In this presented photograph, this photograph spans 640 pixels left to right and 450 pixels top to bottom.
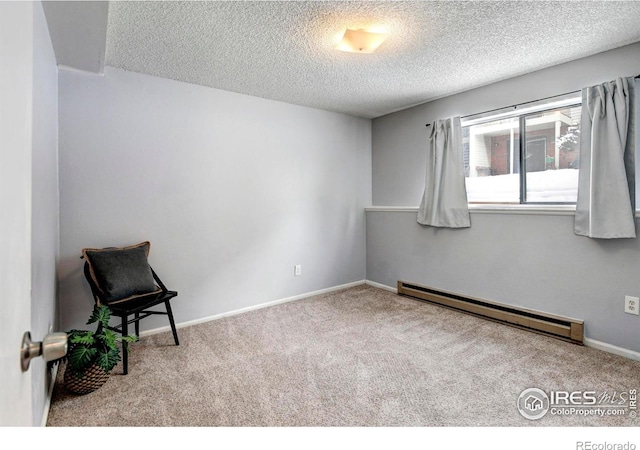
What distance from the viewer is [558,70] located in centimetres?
273

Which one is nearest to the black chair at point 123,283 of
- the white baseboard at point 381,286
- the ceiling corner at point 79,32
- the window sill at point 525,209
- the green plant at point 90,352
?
the green plant at point 90,352

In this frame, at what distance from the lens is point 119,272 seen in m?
2.34

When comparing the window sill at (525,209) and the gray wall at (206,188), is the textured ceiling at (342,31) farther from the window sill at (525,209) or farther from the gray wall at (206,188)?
the window sill at (525,209)

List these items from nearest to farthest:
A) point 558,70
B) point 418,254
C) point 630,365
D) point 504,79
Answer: point 630,365, point 558,70, point 504,79, point 418,254

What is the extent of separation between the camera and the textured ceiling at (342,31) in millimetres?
1924

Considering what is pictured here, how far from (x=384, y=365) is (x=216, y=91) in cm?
279

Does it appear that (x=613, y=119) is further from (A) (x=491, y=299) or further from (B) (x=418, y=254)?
(B) (x=418, y=254)

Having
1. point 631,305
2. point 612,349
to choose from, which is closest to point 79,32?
point 631,305

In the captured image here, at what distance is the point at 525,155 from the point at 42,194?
12.1ft

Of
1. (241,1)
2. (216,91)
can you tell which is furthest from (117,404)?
(216,91)

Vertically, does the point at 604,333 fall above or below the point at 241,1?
below

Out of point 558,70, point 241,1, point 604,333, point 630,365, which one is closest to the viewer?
point 241,1

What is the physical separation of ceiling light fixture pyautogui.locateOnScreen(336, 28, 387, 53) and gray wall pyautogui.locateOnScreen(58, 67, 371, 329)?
4.96 ft

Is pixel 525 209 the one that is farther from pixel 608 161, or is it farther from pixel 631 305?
pixel 631 305
